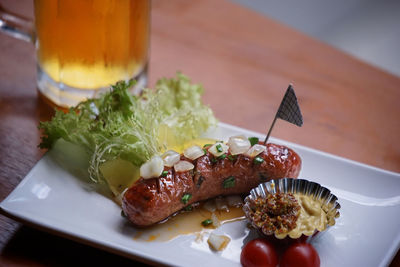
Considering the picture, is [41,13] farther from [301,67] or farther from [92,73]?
[301,67]

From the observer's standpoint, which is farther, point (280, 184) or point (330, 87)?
point (330, 87)

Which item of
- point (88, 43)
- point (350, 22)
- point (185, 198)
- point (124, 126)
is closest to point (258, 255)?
point (185, 198)

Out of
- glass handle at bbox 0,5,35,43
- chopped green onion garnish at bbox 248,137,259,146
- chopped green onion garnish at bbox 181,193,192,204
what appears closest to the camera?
chopped green onion garnish at bbox 181,193,192,204

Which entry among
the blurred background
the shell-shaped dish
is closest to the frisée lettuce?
the shell-shaped dish

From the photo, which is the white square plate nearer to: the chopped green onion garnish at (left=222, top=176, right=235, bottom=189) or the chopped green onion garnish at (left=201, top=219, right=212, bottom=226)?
the chopped green onion garnish at (left=201, top=219, right=212, bottom=226)

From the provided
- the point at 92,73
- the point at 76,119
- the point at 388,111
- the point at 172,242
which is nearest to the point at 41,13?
the point at 92,73

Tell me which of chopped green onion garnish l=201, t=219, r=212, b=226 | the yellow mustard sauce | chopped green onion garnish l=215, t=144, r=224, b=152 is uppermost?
chopped green onion garnish l=215, t=144, r=224, b=152

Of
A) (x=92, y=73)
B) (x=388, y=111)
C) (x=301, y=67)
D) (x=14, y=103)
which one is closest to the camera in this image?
(x=92, y=73)
